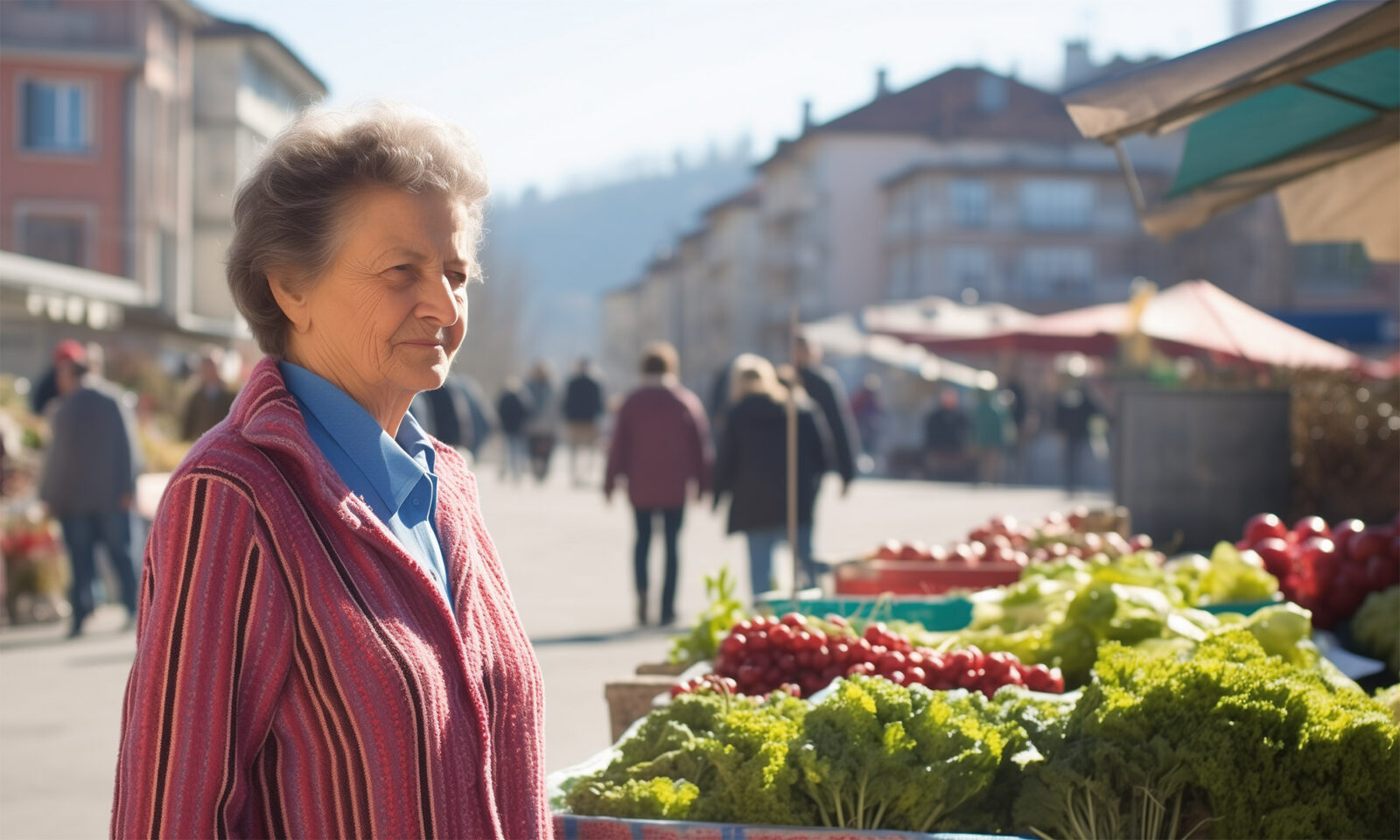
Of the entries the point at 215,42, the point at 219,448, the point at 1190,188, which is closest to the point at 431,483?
the point at 219,448

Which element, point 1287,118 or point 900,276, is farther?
point 900,276

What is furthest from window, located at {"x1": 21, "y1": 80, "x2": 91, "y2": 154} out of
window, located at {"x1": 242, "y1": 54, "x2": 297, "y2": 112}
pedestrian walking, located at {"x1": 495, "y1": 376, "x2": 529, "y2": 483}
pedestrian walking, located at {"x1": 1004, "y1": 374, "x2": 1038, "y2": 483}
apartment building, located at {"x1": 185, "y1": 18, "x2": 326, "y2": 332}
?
pedestrian walking, located at {"x1": 1004, "y1": 374, "x2": 1038, "y2": 483}

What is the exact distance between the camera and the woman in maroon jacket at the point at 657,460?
41.3 ft

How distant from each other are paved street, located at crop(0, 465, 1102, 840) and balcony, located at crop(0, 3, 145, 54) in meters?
27.2

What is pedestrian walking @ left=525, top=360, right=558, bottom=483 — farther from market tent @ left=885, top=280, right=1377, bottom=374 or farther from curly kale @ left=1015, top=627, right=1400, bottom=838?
curly kale @ left=1015, top=627, right=1400, bottom=838

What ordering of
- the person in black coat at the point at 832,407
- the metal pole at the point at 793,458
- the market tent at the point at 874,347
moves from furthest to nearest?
the market tent at the point at 874,347 < the person in black coat at the point at 832,407 < the metal pole at the point at 793,458

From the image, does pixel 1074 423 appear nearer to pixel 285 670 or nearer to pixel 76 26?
pixel 285 670

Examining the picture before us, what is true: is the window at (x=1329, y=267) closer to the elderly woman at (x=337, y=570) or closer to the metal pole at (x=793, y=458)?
the metal pole at (x=793, y=458)

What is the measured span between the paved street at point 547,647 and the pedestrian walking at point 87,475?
1.80 ft

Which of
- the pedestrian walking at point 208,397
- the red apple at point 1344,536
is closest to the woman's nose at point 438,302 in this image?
the red apple at point 1344,536

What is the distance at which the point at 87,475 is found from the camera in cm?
1165

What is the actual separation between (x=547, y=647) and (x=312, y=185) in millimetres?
8917

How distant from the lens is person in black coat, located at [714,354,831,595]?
38.0 ft

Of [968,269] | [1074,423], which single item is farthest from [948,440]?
[968,269]
